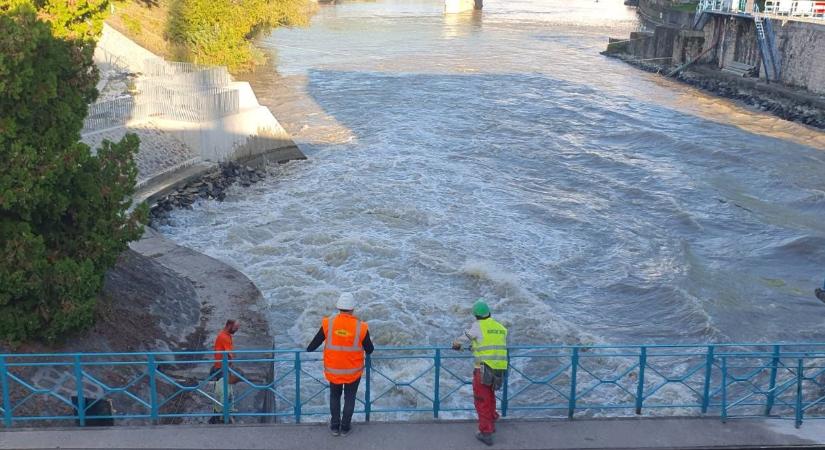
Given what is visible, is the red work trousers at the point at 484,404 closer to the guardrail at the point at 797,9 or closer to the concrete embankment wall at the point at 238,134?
the concrete embankment wall at the point at 238,134

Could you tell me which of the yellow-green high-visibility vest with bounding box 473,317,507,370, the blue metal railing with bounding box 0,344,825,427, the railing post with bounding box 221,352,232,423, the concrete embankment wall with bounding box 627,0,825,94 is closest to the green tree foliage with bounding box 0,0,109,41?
the blue metal railing with bounding box 0,344,825,427

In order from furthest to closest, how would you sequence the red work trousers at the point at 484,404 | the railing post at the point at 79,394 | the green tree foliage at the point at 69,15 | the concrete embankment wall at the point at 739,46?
1. the concrete embankment wall at the point at 739,46
2. the green tree foliage at the point at 69,15
3. the railing post at the point at 79,394
4. the red work trousers at the point at 484,404

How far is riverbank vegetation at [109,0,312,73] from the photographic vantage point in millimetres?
41250

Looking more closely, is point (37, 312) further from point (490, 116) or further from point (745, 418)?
Answer: point (490, 116)

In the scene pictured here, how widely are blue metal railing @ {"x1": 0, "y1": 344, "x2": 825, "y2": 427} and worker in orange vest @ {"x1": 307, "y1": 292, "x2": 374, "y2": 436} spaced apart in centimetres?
46

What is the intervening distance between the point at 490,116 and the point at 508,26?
47.6 meters

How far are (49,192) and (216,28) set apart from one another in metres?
34.3

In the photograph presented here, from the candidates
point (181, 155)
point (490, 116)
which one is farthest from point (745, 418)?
point (490, 116)

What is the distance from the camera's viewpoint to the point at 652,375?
13117mm

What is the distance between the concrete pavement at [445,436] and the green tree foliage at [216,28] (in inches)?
1415

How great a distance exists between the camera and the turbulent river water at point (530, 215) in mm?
15977

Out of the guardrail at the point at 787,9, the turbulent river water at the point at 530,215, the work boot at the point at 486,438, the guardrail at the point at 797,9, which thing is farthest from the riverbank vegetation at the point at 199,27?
the work boot at the point at 486,438

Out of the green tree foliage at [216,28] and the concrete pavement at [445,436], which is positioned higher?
the green tree foliage at [216,28]

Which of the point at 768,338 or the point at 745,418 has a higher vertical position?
the point at 745,418
